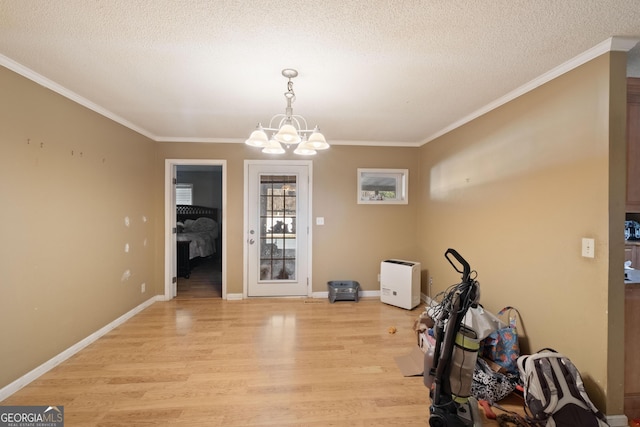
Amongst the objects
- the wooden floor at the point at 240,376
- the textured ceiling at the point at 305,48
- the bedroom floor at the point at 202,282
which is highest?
the textured ceiling at the point at 305,48

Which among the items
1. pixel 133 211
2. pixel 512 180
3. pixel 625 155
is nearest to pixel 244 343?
pixel 133 211

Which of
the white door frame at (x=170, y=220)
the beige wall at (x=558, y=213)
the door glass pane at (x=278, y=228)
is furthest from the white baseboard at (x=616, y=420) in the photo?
the white door frame at (x=170, y=220)

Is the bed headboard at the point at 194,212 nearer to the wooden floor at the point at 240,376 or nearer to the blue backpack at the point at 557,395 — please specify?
the wooden floor at the point at 240,376

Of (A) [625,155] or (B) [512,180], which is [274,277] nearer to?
(B) [512,180]

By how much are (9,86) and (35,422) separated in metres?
2.29

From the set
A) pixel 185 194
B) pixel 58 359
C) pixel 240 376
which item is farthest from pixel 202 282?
pixel 185 194

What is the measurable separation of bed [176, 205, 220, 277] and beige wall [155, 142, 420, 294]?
164 cm

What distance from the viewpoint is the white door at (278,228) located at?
4031 mm

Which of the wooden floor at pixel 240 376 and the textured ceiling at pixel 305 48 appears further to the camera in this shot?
the wooden floor at pixel 240 376

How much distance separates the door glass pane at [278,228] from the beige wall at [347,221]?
12.2 inches

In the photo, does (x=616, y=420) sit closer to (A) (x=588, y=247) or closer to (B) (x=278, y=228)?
(A) (x=588, y=247)

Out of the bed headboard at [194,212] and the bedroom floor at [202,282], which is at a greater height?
the bed headboard at [194,212]

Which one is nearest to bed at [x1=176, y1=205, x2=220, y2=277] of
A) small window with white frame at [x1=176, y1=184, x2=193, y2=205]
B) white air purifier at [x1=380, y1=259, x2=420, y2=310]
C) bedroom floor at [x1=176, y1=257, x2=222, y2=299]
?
bedroom floor at [x1=176, y1=257, x2=222, y2=299]

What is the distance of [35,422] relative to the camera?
5.68ft
